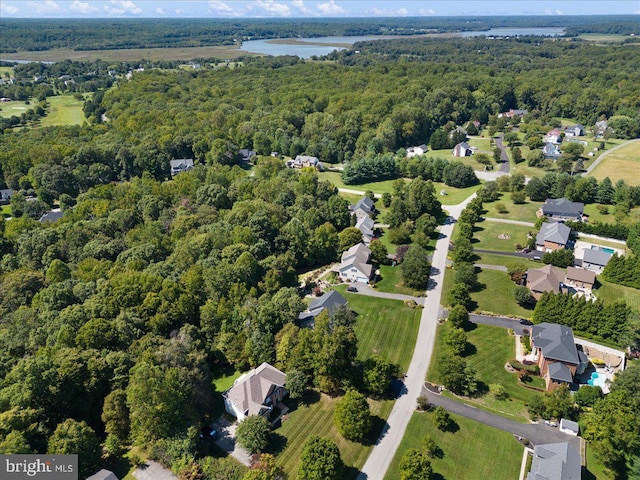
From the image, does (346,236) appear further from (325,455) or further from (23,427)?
(23,427)

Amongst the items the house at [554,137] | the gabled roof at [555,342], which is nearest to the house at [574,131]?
the house at [554,137]

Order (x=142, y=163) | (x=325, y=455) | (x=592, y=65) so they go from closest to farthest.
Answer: (x=325, y=455), (x=142, y=163), (x=592, y=65)

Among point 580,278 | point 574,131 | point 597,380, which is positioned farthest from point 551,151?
point 597,380

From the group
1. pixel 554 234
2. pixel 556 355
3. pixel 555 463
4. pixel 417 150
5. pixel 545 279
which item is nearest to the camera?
pixel 555 463

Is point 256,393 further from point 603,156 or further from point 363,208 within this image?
point 603,156

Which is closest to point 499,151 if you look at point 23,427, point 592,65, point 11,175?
point 23,427

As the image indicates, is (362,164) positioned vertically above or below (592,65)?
below

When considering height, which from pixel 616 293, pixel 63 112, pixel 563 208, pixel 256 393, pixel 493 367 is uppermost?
pixel 63 112
